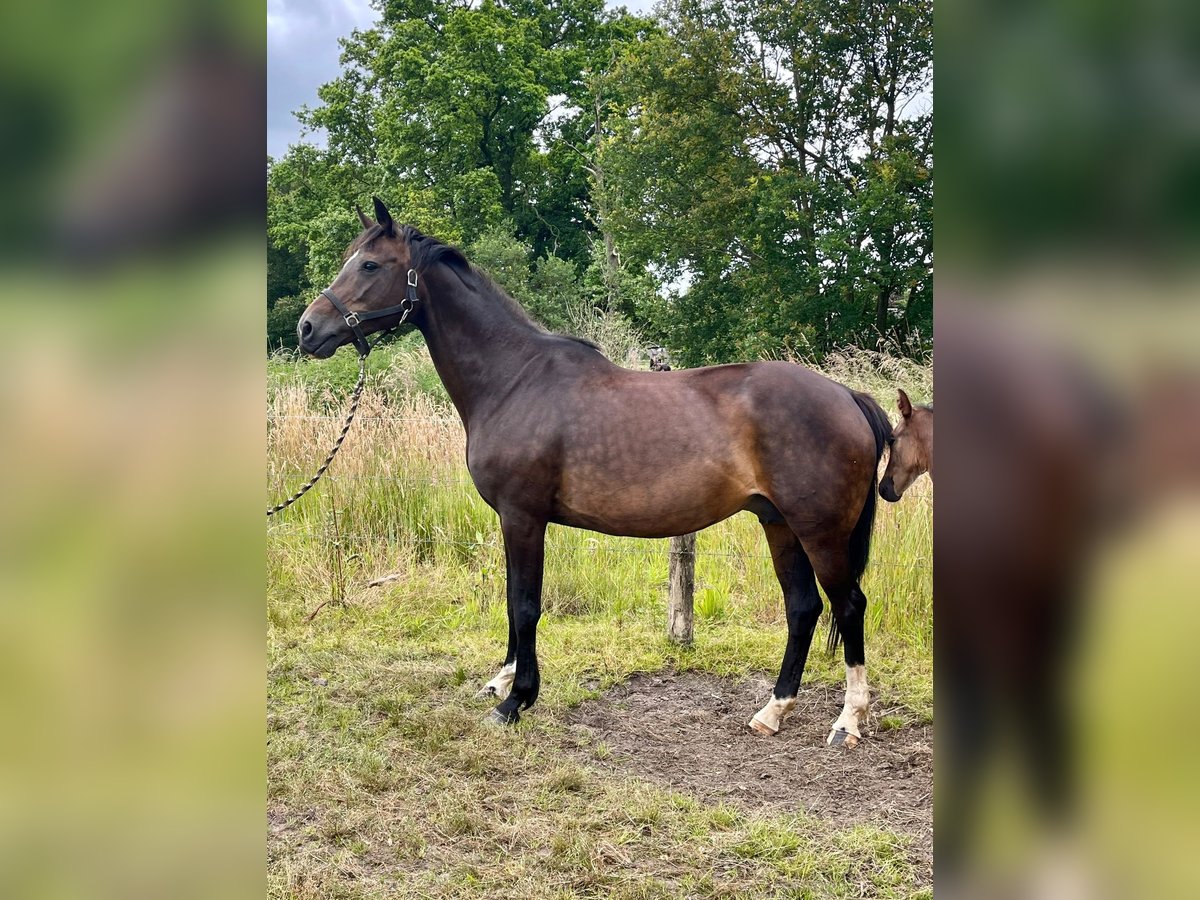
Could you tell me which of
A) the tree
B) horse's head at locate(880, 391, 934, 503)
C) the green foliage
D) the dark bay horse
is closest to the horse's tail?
the dark bay horse

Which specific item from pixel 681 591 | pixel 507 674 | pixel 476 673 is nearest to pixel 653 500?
pixel 507 674

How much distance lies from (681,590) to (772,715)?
3.95 ft

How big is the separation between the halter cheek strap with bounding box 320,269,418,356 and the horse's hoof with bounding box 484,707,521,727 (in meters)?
1.67

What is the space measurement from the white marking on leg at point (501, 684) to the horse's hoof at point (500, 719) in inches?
10.8

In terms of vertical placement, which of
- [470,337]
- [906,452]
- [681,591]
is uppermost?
[470,337]

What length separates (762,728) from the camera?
11.8 ft

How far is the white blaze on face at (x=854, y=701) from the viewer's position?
137 inches

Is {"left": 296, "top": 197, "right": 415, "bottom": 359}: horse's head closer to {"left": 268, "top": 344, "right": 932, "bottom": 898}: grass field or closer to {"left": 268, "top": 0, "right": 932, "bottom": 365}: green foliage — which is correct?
{"left": 268, "top": 344, "right": 932, "bottom": 898}: grass field
